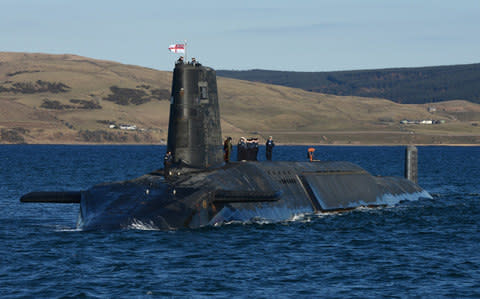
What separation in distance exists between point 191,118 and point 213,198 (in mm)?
4709

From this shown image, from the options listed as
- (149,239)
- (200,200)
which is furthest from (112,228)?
(200,200)

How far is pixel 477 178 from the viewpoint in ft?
260

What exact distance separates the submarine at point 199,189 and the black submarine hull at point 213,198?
0.13ft

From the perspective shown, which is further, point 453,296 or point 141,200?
point 141,200

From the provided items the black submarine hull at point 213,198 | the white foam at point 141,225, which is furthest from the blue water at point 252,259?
the black submarine hull at point 213,198

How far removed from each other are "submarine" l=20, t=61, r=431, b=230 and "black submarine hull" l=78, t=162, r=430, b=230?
0.13 ft

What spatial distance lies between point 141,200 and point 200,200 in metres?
2.40

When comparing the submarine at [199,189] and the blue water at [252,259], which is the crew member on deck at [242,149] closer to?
the submarine at [199,189]

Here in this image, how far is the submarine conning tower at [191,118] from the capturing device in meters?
33.7

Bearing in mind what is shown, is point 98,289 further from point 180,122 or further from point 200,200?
point 180,122

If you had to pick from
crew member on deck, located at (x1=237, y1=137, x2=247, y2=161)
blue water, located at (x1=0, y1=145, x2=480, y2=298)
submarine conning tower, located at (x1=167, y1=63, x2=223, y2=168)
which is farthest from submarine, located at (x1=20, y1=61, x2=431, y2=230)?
crew member on deck, located at (x1=237, y1=137, x2=247, y2=161)

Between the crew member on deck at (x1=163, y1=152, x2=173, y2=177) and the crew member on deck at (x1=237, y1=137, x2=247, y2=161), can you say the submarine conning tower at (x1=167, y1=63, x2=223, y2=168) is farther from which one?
the crew member on deck at (x1=237, y1=137, x2=247, y2=161)

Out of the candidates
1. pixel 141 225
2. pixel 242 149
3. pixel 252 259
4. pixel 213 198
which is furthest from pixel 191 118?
pixel 252 259

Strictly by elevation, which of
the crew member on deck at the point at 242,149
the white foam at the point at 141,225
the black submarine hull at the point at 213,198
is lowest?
the white foam at the point at 141,225
